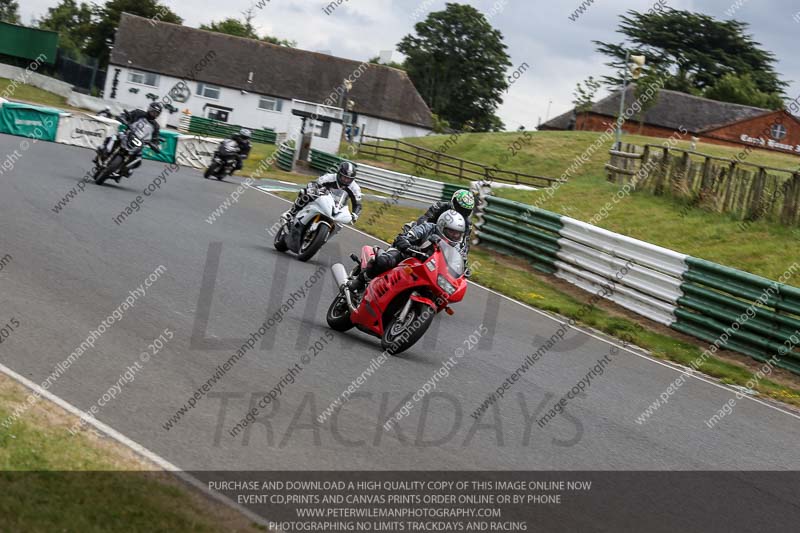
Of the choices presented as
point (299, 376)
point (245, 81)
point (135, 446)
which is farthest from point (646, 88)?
point (135, 446)

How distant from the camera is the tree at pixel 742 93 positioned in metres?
86.7

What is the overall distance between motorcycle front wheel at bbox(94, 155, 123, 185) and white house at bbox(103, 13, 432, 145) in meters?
57.4

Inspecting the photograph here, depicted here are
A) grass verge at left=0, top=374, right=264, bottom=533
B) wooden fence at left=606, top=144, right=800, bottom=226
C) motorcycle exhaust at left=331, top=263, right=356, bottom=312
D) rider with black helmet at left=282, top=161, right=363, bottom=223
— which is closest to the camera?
grass verge at left=0, top=374, right=264, bottom=533

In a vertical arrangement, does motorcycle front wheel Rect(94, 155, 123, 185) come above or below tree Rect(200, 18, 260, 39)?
below

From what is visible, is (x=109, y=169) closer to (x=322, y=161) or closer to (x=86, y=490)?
Answer: (x=86, y=490)

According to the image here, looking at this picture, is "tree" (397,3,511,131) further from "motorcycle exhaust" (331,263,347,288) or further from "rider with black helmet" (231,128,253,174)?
"motorcycle exhaust" (331,263,347,288)

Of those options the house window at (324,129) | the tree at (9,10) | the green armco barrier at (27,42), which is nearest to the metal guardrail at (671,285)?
the house window at (324,129)

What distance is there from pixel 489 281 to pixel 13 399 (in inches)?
Result: 457

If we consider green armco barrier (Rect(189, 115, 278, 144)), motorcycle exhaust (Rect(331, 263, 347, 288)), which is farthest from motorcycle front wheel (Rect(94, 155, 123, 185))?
green armco barrier (Rect(189, 115, 278, 144))

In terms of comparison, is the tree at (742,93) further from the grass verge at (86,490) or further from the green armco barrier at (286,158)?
the grass verge at (86,490)

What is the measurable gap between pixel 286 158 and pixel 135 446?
121 ft

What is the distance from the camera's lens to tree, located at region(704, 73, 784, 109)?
8669 cm

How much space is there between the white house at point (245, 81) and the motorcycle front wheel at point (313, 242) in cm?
6282

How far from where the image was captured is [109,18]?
294ft
